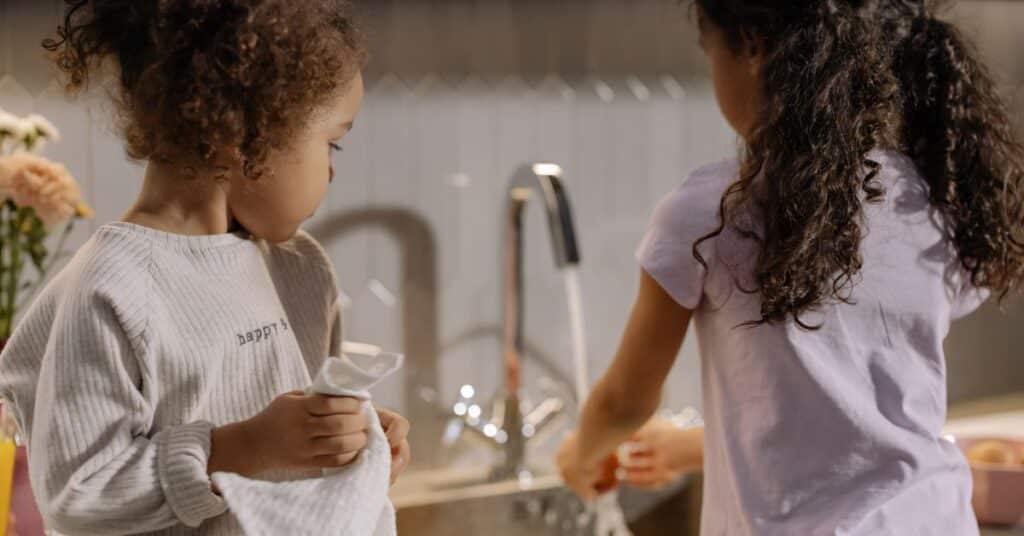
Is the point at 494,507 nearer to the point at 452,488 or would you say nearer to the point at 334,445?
the point at 452,488

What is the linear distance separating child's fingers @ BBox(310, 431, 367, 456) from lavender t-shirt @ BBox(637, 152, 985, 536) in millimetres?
339

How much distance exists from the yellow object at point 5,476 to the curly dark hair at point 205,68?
424 millimetres

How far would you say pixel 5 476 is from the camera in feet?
3.61

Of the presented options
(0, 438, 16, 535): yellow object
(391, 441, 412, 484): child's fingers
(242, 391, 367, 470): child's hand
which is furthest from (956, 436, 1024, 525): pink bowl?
(0, 438, 16, 535): yellow object

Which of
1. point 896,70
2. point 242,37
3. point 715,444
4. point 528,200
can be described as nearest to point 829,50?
point 896,70

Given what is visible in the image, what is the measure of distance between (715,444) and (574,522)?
0.69 m

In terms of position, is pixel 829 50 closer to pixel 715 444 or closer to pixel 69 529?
pixel 715 444

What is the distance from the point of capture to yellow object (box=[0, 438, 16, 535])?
1095 mm

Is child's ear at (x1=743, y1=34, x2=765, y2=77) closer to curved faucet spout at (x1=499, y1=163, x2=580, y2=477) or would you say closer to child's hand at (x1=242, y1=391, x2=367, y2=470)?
child's hand at (x1=242, y1=391, x2=367, y2=470)

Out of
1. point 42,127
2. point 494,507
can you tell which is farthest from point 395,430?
point 494,507

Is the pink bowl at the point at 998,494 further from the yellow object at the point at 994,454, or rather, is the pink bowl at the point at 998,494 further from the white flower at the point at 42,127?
the white flower at the point at 42,127

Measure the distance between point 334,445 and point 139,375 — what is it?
0.43ft

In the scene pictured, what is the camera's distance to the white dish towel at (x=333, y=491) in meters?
0.76

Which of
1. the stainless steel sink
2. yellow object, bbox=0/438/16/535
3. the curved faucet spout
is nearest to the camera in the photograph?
yellow object, bbox=0/438/16/535
